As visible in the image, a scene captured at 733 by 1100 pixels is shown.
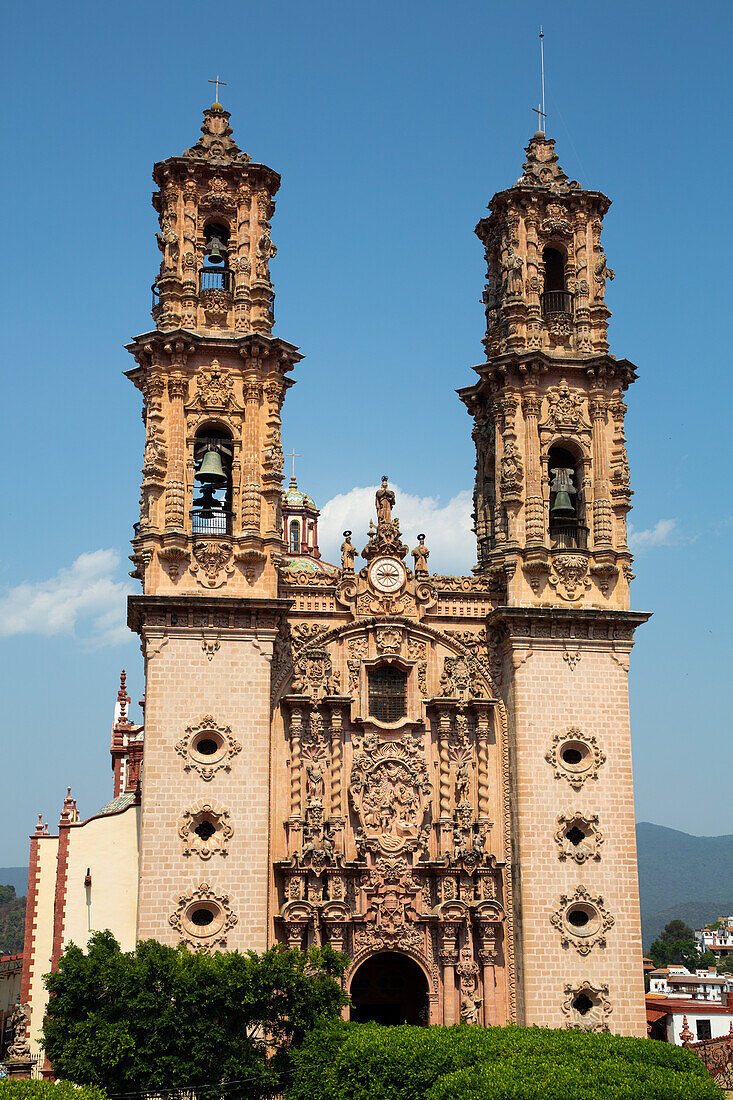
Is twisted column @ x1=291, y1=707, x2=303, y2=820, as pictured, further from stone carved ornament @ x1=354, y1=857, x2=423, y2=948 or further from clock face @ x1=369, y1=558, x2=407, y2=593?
clock face @ x1=369, y1=558, x2=407, y2=593

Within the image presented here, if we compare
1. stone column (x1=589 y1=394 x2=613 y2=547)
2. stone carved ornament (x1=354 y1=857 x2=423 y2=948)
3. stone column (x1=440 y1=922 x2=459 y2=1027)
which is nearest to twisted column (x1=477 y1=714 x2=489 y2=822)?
stone carved ornament (x1=354 y1=857 x2=423 y2=948)

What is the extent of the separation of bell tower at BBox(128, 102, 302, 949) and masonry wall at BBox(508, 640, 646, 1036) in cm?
643

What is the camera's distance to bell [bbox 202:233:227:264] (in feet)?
119

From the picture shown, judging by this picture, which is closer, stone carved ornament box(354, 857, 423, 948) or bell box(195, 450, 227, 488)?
stone carved ornament box(354, 857, 423, 948)

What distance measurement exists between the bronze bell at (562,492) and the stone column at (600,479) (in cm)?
66

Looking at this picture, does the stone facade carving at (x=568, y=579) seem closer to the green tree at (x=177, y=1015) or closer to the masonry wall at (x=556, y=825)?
the masonry wall at (x=556, y=825)

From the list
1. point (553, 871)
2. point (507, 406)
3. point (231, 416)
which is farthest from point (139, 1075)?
point (507, 406)

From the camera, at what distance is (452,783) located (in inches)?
1303

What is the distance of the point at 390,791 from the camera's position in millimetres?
32781

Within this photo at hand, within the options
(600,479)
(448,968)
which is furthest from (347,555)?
(448,968)

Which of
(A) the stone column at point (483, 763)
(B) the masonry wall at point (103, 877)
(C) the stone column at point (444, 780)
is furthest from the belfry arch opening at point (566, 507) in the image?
(B) the masonry wall at point (103, 877)

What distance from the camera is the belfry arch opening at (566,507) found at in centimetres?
3550

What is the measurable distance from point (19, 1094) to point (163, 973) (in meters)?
4.35

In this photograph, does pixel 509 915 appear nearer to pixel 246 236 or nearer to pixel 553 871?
pixel 553 871
